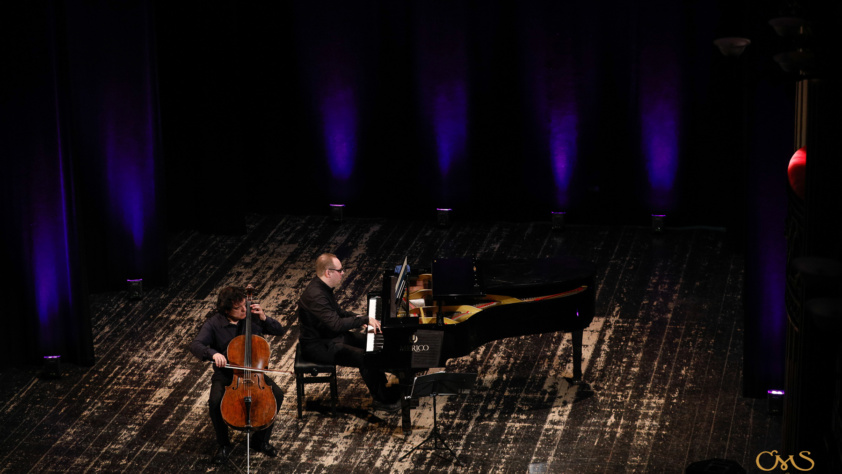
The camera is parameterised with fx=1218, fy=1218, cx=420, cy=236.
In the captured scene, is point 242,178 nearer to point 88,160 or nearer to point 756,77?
point 88,160

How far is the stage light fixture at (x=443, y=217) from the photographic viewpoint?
12703 millimetres

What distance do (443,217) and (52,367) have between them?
4690mm

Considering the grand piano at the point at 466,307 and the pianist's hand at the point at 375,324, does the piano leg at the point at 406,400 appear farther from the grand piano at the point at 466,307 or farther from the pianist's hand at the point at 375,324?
the pianist's hand at the point at 375,324

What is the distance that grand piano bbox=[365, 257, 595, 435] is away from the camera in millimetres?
7941

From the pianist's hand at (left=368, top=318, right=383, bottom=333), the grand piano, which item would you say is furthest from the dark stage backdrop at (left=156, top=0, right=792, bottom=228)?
the pianist's hand at (left=368, top=318, right=383, bottom=333)

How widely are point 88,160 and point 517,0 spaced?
14.5 ft

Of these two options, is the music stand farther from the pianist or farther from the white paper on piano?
the white paper on piano

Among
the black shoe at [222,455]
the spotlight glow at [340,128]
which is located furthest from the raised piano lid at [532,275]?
the spotlight glow at [340,128]

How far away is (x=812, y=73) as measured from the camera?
5398 mm

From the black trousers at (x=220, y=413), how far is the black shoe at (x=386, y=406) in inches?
35.3

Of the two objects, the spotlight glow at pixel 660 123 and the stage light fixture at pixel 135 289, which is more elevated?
the spotlight glow at pixel 660 123

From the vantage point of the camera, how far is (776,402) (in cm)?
837

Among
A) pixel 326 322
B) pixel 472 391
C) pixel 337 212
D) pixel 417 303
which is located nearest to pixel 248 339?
pixel 326 322

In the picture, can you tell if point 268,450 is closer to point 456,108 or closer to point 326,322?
point 326,322
